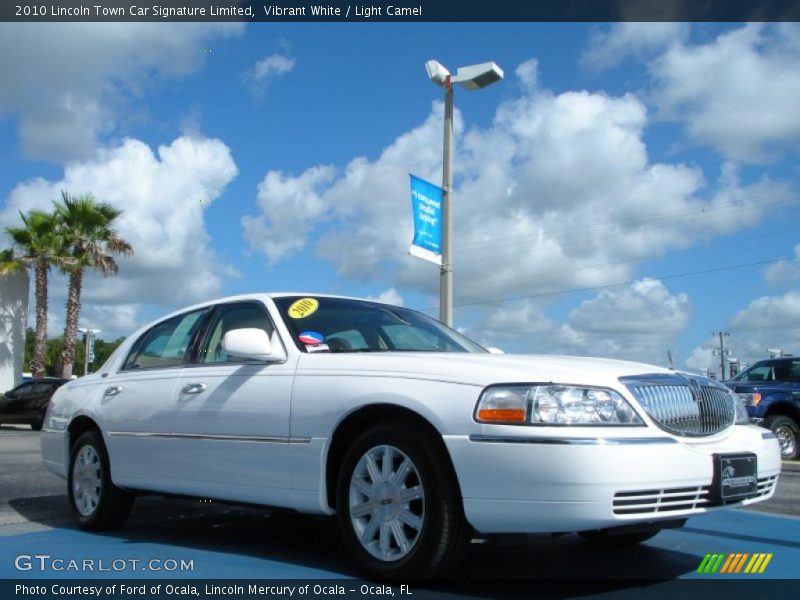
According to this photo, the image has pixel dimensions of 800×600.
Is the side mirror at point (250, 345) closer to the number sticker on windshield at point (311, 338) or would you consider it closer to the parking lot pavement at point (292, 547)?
the number sticker on windshield at point (311, 338)

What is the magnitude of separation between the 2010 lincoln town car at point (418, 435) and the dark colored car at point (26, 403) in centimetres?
1828

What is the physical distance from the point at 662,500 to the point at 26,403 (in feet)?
70.8

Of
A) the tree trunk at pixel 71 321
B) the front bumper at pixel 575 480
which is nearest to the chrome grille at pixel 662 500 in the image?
the front bumper at pixel 575 480

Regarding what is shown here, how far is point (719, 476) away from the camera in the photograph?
13.6 ft

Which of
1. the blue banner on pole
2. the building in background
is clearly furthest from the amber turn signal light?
the building in background

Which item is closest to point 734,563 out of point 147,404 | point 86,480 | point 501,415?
point 501,415

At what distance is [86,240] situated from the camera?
3250 centimetres

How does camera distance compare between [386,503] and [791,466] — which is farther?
[791,466]

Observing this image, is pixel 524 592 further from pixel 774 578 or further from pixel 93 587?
pixel 93 587

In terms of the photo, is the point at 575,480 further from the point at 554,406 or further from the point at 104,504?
the point at 104,504

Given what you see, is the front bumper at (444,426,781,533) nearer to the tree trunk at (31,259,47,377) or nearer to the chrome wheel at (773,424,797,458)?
the chrome wheel at (773,424,797,458)

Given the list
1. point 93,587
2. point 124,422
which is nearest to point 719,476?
point 93,587

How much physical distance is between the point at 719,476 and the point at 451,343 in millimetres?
2044

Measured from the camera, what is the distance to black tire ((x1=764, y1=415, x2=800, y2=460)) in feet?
45.2
